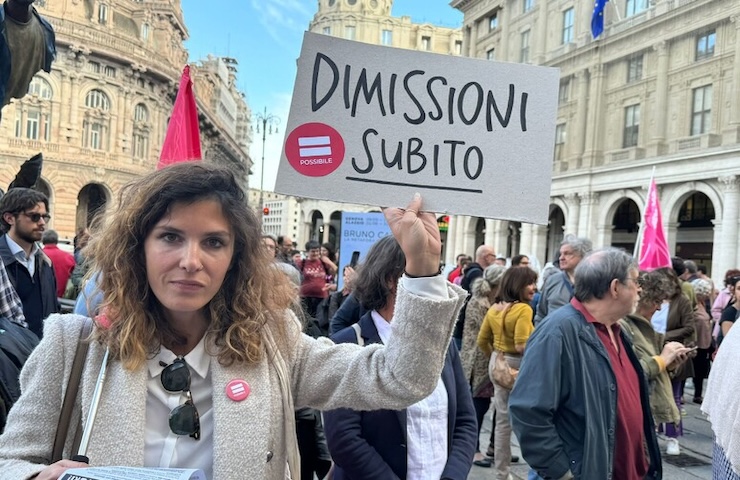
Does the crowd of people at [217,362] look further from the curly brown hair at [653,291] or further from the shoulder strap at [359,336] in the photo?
the curly brown hair at [653,291]

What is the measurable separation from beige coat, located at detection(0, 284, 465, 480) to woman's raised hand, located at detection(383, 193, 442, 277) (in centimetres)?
8

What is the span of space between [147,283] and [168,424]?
39cm

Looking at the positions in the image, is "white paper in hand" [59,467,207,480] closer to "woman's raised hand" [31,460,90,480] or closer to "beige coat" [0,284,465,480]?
"woman's raised hand" [31,460,90,480]

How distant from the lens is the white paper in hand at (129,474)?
1.19 metres

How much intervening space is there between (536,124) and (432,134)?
35 cm

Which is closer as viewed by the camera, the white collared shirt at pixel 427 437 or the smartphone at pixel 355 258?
the white collared shirt at pixel 427 437

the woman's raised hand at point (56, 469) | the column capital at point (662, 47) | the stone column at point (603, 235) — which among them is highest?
the column capital at point (662, 47)

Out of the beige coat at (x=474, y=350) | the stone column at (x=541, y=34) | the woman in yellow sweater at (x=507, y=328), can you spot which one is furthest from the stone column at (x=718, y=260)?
the woman in yellow sweater at (x=507, y=328)

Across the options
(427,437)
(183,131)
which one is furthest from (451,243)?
(427,437)

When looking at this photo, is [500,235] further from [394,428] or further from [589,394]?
[394,428]

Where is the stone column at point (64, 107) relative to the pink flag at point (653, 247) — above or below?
above

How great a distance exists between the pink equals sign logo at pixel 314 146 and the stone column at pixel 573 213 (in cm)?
2871

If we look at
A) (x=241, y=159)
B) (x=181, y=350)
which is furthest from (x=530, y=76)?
(x=241, y=159)

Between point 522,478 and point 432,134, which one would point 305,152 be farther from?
point 522,478
